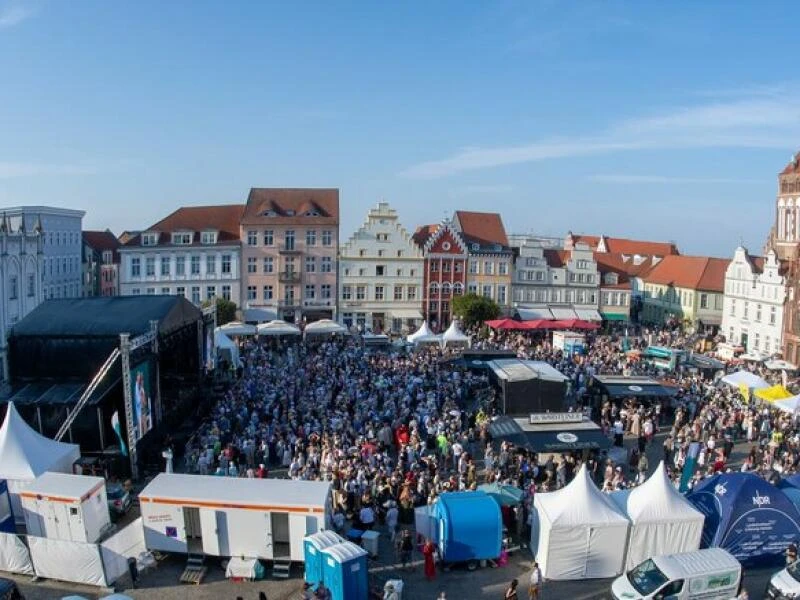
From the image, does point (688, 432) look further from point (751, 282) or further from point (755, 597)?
point (751, 282)

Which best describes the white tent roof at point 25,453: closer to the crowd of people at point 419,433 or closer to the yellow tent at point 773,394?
the crowd of people at point 419,433

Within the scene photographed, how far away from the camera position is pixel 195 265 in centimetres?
4975

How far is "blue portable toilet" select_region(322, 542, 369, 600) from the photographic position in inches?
490

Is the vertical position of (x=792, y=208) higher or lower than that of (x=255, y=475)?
higher

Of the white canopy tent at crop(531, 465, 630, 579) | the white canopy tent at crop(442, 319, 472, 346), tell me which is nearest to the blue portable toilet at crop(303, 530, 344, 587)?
the white canopy tent at crop(531, 465, 630, 579)

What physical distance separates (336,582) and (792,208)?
5399cm

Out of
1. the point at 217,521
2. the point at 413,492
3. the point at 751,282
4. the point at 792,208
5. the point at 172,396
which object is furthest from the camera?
the point at 792,208

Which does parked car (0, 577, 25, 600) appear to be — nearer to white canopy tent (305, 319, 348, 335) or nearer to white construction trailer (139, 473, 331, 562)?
white construction trailer (139, 473, 331, 562)

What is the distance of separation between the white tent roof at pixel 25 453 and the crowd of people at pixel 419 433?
11.5 ft

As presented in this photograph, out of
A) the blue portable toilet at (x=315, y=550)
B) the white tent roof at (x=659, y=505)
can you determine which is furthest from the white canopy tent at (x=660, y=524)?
the blue portable toilet at (x=315, y=550)

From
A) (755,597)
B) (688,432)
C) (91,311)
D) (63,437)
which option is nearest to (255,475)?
(63,437)

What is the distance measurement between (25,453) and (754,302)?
45.9 m

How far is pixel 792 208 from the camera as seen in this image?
55.2m

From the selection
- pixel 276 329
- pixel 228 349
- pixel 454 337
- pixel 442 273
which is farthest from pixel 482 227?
pixel 228 349
